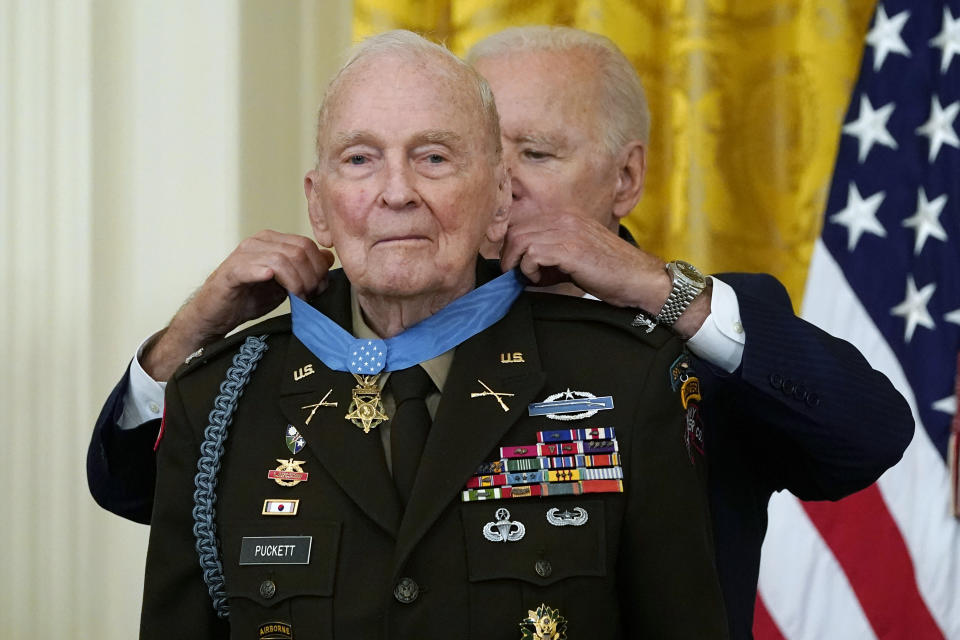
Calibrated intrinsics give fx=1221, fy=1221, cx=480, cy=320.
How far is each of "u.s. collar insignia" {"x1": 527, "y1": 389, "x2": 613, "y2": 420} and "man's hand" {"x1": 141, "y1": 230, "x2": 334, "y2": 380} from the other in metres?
0.40

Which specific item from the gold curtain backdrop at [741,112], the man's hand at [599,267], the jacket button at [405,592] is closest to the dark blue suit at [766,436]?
the man's hand at [599,267]

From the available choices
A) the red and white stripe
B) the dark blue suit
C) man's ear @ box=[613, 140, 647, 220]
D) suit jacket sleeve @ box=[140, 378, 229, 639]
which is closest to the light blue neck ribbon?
suit jacket sleeve @ box=[140, 378, 229, 639]

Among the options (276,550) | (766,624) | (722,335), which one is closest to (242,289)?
(276,550)

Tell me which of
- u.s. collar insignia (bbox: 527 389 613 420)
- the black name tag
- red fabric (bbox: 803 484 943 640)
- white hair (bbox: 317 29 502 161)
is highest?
white hair (bbox: 317 29 502 161)

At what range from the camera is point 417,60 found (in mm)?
1552

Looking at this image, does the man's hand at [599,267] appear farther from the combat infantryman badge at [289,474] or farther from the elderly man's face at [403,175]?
the combat infantryman badge at [289,474]

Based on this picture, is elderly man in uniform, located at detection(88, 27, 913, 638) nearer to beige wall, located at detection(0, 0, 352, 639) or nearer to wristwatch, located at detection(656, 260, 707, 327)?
wristwatch, located at detection(656, 260, 707, 327)

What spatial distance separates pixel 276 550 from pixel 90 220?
1730 millimetres

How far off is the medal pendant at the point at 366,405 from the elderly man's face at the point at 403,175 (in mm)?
125

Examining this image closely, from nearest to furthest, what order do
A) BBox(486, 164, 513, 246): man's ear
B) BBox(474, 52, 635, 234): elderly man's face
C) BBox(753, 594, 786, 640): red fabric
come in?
BBox(486, 164, 513, 246): man's ear
BBox(474, 52, 635, 234): elderly man's face
BBox(753, 594, 786, 640): red fabric

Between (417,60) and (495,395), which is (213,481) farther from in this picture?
(417,60)

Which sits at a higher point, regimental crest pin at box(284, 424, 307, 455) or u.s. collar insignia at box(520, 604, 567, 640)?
regimental crest pin at box(284, 424, 307, 455)

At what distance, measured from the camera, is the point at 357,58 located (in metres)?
1.58

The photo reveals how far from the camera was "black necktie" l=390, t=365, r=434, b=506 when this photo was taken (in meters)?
1.52
